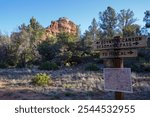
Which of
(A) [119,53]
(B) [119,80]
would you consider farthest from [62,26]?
(B) [119,80]

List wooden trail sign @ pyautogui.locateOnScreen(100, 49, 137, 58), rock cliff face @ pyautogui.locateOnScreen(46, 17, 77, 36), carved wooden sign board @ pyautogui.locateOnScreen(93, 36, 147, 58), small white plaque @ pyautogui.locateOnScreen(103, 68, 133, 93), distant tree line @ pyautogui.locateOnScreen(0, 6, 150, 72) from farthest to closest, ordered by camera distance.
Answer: rock cliff face @ pyautogui.locateOnScreen(46, 17, 77, 36)
distant tree line @ pyautogui.locateOnScreen(0, 6, 150, 72)
wooden trail sign @ pyautogui.locateOnScreen(100, 49, 137, 58)
carved wooden sign board @ pyautogui.locateOnScreen(93, 36, 147, 58)
small white plaque @ pyautogui.locateOnScreen(103, 68, 133, 93)

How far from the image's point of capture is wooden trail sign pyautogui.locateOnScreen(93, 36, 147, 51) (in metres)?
7.76

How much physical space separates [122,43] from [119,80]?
3.01 ft

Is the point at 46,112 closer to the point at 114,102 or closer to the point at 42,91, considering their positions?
the point at 114,102

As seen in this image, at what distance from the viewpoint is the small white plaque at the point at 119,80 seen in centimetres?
767

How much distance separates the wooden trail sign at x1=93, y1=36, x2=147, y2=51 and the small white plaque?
60cm

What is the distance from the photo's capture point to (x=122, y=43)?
8117 mm

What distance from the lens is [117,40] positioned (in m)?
8.18

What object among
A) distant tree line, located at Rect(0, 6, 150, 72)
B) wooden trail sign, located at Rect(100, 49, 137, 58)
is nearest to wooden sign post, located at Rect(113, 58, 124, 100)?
wooden trail sign, located at Rect(100, 49, 137, 58)

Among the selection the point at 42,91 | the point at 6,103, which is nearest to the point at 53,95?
the point at 42,91

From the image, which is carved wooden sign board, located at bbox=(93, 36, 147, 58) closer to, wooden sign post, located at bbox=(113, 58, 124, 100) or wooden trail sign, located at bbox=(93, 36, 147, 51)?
wooden trail sign, located at bbox=(93, 36, 147, 51)

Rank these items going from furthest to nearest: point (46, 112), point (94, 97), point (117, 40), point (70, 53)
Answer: point (70, 53) → point (94, 97) → point (117, 40) → point (46, 112)

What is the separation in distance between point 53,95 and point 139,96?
12.6ft

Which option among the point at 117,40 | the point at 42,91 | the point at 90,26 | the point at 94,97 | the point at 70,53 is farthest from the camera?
the point at 90,26
